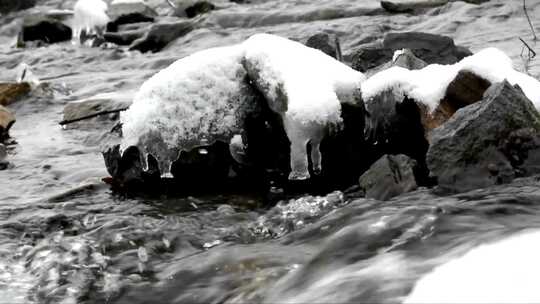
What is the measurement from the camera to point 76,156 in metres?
5.96

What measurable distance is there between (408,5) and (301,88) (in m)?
6.29

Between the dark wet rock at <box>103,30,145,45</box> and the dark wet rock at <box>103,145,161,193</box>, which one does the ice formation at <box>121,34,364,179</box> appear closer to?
the dark wet rock at <box>103,145,161,193</box>

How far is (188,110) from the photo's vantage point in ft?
15.3

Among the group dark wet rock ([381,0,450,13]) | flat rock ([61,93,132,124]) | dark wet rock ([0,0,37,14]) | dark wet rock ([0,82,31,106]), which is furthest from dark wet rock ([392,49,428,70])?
dark wet rock ([0,0,37,14])

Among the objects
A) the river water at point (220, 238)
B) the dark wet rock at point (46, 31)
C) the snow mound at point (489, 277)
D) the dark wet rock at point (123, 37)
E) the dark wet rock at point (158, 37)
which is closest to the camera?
the snow mound at point (489, 277)

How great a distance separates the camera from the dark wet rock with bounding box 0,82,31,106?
8.20 metres

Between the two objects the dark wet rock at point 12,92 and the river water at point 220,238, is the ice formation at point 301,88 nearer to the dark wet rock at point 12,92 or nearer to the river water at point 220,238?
the river water at point 220,238

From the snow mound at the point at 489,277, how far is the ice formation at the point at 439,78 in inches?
64.4

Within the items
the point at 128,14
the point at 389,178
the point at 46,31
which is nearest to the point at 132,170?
the point at 389,178

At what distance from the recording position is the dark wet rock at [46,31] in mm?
12453

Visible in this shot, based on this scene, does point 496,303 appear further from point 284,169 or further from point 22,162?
point 22,162

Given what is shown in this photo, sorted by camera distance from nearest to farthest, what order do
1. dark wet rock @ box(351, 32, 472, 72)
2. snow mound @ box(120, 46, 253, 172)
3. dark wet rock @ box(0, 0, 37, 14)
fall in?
snow mound @ box(120, 46, 253, 172), dark wet rock @ box(351, 32, 472, 72), dark wet rock @ box(0, 0, 37, 14)

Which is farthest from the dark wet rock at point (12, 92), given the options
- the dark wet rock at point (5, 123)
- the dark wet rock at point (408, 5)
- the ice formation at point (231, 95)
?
the dark wet rock at point (408, 5)

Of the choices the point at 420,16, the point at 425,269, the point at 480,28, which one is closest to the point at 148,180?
the point at 425,269
